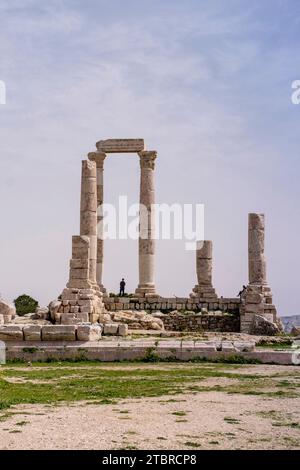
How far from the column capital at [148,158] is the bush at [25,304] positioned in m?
10.9

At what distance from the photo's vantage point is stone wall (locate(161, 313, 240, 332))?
119 feet

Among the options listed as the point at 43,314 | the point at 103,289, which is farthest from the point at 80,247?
the point at 103,289

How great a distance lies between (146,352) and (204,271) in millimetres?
21396

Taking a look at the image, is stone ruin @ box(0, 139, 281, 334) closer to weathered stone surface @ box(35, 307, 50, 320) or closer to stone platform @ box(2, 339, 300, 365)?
weathered stone surface @ box(35, 307, 50, 320)

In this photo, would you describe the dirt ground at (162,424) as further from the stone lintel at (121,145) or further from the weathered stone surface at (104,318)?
the stone lintel at (121,145)

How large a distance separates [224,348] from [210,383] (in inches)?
213

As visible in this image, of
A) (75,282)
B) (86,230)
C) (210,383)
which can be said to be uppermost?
(86,230)

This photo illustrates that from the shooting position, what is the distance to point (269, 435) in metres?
9.32

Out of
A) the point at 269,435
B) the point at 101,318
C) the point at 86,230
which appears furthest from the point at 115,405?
the point at 86,230

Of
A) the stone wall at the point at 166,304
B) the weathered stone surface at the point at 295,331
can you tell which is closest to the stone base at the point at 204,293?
the stone wall at the point at 166,304

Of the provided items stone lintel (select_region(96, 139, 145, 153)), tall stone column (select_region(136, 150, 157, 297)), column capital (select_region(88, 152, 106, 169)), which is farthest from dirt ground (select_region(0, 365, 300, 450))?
column capital (select_region(88, 152, 106, 169))

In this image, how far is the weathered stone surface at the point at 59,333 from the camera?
21172mm
